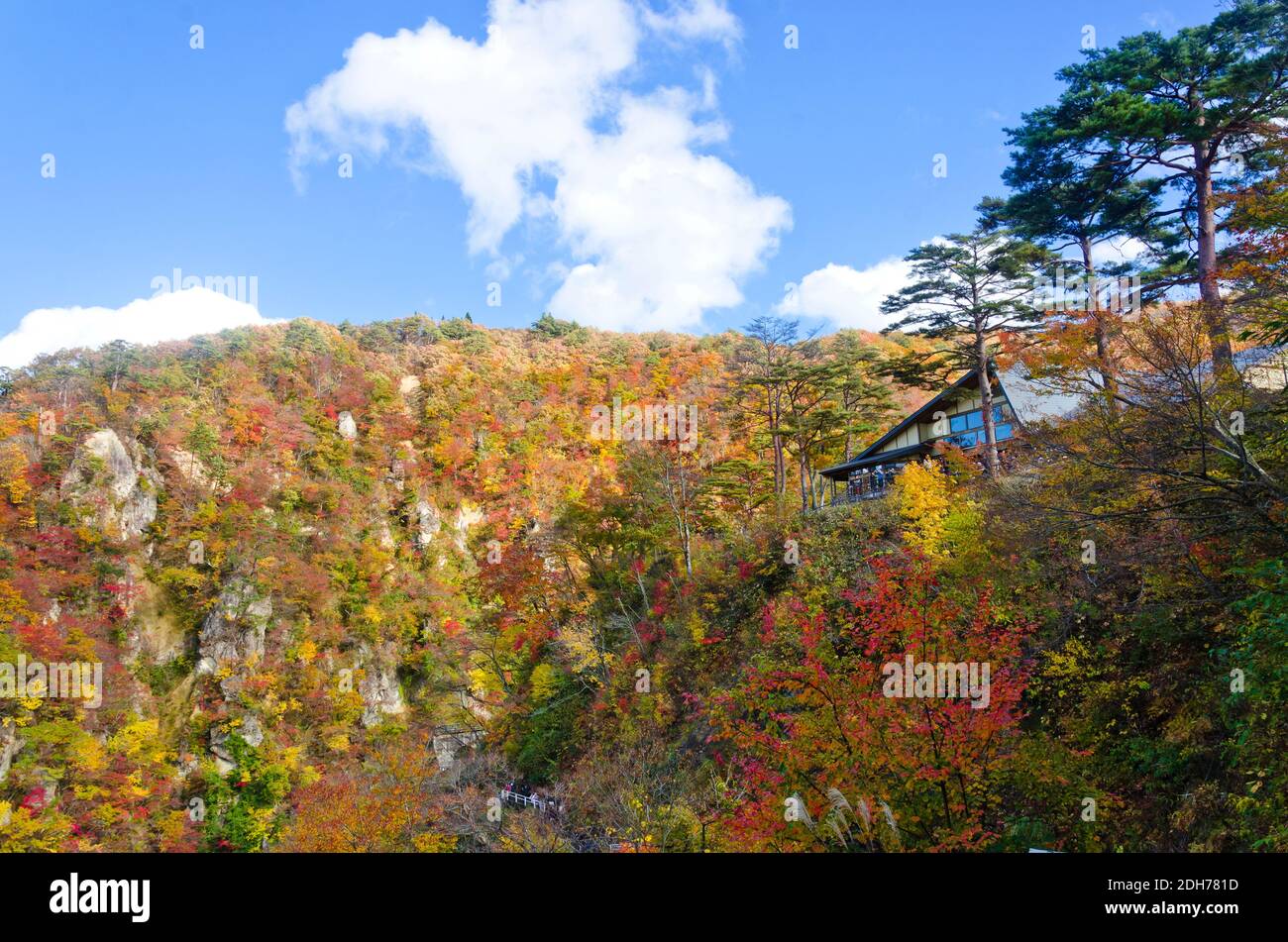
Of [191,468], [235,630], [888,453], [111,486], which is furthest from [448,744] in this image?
[888,453]

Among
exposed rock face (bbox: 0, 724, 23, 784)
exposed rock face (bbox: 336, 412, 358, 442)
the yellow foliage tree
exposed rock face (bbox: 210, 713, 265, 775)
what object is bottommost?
exposed rock face (bbox: 210, 713, 265, 775)

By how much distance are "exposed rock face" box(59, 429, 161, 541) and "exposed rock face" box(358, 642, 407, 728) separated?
14.5 meters

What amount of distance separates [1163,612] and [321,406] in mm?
51117

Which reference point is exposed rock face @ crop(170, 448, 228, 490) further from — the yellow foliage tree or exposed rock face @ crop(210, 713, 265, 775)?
the yellow foliage tree

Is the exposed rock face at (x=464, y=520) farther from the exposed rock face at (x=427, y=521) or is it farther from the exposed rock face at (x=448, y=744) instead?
the exposed rock face at (x=448, y=744)

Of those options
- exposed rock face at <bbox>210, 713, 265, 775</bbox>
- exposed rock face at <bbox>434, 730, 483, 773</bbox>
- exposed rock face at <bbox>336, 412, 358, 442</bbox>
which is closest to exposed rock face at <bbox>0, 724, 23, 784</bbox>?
exposed rock face at <bbox>210, 713, 265, 775</bbox>

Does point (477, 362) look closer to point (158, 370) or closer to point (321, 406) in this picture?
point (321, 406)

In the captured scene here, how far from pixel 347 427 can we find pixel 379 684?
1955 cm

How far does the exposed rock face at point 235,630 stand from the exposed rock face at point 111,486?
6.77m

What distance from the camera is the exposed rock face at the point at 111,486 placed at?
37062 millimetres

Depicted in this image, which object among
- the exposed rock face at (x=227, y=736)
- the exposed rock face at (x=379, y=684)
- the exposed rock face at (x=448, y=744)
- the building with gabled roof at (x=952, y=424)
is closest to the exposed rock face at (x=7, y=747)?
the exposed rock face at (x=227, y=736)

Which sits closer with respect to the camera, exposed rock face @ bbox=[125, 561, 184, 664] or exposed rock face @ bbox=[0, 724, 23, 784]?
exposed rock face @ bbox=[0, 724, 23, 784]

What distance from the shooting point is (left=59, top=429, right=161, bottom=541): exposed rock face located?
37.1 m
